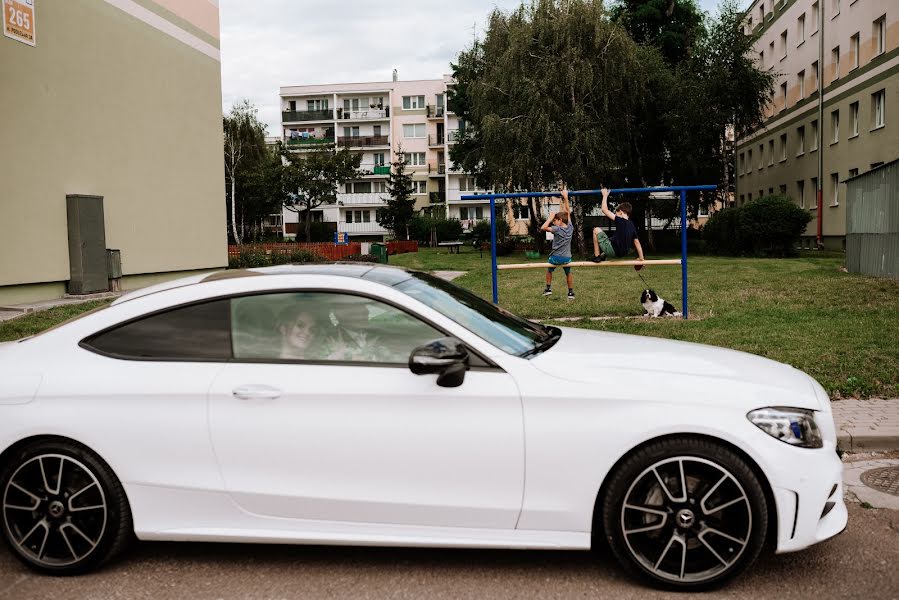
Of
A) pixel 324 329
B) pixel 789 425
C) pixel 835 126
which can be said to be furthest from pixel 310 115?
pixel 789 425

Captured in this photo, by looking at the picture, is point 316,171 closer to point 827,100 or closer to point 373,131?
point 373,131

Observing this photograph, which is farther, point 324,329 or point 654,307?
point 654,307

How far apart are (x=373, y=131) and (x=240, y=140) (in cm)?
3257

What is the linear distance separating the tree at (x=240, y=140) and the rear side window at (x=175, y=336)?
2346 inches

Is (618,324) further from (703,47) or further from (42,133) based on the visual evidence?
(703,47)

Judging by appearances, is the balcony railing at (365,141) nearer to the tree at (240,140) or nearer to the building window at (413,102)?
the building window at (413,102)

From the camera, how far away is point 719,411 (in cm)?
356

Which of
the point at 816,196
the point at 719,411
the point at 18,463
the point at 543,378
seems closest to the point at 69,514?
the point at 18,463

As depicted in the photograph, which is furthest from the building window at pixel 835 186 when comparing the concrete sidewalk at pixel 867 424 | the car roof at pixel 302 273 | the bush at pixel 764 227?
the car roof at pixel 302 273

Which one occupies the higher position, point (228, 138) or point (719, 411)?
point (228, 138)

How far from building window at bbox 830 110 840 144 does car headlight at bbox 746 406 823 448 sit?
132ft

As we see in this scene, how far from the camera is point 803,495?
11.6ft

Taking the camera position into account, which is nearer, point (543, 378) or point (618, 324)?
point (543, 378)

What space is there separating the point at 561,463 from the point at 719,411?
729 mm
